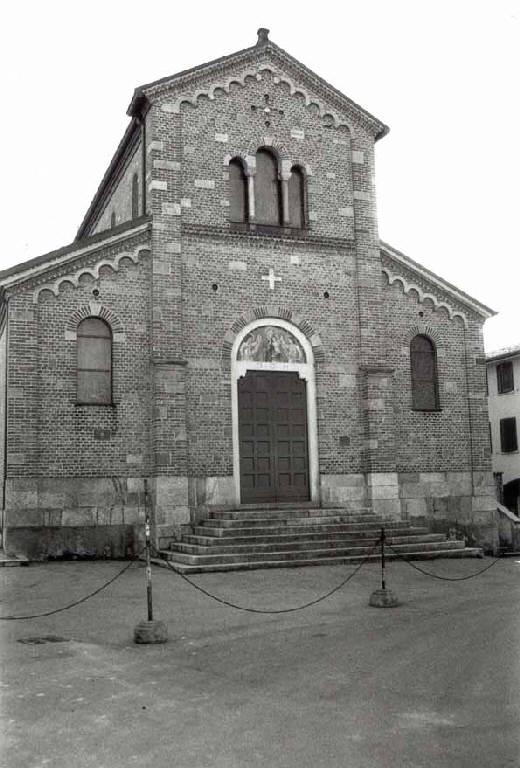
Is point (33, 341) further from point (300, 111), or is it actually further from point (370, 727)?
point (370, 727)

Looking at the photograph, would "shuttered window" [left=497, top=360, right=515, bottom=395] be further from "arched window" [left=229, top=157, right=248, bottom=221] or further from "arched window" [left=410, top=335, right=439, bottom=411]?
"arched window" [left=229, top=157, right=248, bottom=221]

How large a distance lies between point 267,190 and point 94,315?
565cm

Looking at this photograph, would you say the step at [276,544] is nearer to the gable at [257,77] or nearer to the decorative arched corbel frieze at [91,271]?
the decorative arched corbel frieze at [91,271]

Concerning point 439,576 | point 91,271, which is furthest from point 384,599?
point 91,271

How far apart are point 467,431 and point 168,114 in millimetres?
11141

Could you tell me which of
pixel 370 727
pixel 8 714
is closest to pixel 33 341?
pixel 8 714

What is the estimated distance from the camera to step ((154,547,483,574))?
16.0 metres

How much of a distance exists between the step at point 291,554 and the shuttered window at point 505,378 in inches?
980

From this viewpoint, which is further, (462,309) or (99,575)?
(462,309)

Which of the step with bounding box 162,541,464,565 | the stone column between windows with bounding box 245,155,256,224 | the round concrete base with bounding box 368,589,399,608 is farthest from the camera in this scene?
the stone column between windows with bounding box 245,155,256,224

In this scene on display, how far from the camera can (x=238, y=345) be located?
19969 millimetres

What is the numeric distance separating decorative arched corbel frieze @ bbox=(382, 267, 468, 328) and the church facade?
5 centimetres

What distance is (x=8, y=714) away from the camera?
665cm

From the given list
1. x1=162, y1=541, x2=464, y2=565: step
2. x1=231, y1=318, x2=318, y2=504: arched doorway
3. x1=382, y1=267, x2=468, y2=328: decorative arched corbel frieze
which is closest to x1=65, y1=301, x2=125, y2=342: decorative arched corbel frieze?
x1=231, y1=318, x2=318, y2=504: arched doorway
